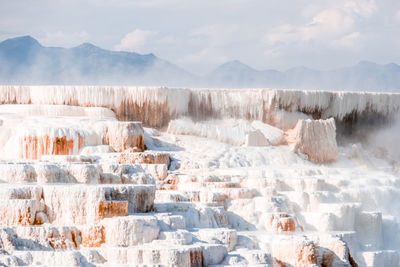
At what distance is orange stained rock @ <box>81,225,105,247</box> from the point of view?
1365 centimetres

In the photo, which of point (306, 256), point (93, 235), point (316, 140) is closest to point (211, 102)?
point (316, 140)

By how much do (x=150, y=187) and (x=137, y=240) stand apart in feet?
5.45

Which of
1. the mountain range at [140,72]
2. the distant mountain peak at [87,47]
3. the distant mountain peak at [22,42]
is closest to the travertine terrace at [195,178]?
the mountain range at [140,72]

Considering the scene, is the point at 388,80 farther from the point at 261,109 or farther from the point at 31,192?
the point at 31,192

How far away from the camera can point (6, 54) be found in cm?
4434

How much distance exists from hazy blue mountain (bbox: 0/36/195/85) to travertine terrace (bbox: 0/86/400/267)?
19.4 m

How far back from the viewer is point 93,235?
13.8 metres

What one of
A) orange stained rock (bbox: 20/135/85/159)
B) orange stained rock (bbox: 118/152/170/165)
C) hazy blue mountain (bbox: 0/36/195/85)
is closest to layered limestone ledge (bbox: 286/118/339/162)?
orange stained rock (bbox: 118/152/170/165)

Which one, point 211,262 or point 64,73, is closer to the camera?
point 211,262

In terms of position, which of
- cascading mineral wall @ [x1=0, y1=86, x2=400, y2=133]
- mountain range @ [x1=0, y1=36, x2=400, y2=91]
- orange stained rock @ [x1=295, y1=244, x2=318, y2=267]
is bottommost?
orange stained rock @ [x1=295, y1=244, x2=318, y2=267]

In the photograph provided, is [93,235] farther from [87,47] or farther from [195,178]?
[87,47]

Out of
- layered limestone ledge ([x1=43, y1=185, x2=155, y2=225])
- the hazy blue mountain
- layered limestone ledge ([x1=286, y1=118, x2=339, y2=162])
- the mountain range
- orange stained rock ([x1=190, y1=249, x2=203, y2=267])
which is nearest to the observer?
orange stained rock ([x1=190, y1=249, x2=203, y2=267])

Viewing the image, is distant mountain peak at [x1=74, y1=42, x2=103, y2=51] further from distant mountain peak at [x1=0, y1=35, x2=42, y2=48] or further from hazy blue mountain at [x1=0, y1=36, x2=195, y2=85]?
distant mountain peak at [x1=0, y1=35, x2=42, y2=48]

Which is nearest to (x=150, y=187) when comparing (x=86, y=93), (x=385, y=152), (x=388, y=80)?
(x=86, y=93)
